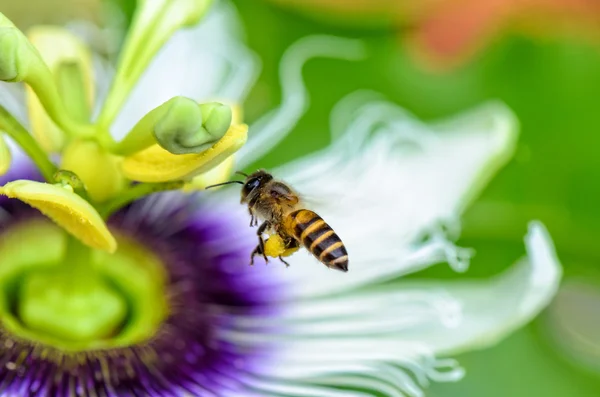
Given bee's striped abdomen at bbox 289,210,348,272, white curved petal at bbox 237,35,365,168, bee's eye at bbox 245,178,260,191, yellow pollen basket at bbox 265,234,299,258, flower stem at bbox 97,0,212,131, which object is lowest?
bee's striped abdomen at bbox 289,210,348,272

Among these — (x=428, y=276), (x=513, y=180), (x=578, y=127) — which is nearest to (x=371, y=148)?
(x=428, y=276)

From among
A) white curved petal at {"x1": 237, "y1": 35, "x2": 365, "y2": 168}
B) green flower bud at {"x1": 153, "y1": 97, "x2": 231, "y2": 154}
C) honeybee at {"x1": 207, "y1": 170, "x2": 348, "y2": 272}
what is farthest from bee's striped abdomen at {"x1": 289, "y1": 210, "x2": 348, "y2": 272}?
white curved petal at {"x1": 237, "y1": 35, "x2": 365, "y2": 168}

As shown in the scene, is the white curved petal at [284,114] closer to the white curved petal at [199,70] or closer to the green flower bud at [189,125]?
the white curved petal at [199,70]

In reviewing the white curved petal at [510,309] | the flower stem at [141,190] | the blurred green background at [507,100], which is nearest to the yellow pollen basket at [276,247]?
the flower stem at [141,190]

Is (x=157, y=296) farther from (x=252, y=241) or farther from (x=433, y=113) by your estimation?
(x=433, y=113)

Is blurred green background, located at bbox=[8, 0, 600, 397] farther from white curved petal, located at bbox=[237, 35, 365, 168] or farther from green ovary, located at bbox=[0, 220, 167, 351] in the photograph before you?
green ovary, located at bbox=[0, 220, 167, 351]

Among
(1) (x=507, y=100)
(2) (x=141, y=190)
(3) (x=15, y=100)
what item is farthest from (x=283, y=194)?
(1) (x=507, y=100)
